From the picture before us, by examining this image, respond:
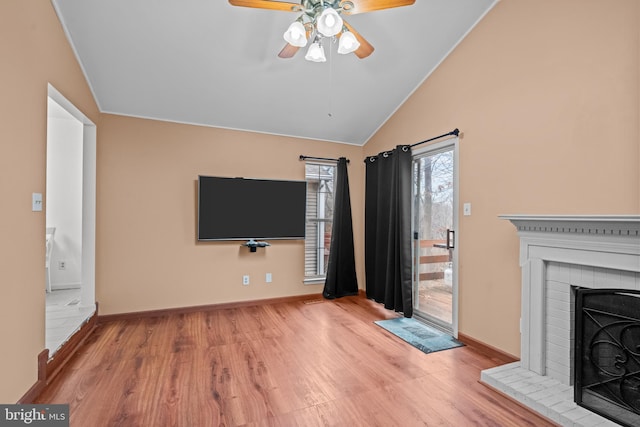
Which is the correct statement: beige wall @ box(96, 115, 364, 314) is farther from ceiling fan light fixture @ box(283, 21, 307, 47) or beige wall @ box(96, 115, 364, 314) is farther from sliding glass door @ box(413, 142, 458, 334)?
ceiling fan light fixture @ box(283, 21, 307, 47)

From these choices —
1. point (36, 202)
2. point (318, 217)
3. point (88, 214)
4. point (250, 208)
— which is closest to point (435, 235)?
point (318, 217)

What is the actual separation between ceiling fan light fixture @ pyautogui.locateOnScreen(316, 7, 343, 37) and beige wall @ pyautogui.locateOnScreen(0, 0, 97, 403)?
1780 mm

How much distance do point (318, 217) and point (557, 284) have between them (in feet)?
9.94

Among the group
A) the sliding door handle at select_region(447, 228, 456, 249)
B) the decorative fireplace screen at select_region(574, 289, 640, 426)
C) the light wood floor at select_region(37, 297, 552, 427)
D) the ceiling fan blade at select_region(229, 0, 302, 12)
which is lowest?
the light wood floor at select_region(37, 297, 552, 427)

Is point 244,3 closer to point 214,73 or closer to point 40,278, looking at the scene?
point 214,73

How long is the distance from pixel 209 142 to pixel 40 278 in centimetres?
229

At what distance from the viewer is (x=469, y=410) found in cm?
197

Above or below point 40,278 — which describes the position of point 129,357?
below

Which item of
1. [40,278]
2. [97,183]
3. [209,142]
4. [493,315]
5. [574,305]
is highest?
[209,142]

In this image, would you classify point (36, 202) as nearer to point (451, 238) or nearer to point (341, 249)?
point (341, 249)

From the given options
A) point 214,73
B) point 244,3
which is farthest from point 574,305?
point 214,73

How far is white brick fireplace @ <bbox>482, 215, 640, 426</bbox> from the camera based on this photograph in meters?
1.79

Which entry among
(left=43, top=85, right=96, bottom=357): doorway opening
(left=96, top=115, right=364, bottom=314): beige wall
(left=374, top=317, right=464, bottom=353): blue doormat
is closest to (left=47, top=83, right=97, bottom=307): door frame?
(left=96, top=115, right=364, bottom=314): beige wall

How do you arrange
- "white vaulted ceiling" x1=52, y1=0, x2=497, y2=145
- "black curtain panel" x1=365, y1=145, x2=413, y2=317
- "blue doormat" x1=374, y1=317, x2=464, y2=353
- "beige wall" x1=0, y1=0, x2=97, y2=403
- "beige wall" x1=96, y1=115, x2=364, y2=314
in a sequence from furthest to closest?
"black curtain panel" x1=365, y1=145, x2=413, y2=317 → "beige wall" x1=96, y1=115, x2=364, y2=314 → "blue doormat" x1=374, y1=317, x2=464, y2=353 → "white vaulted ceiling" x1=52, y1=0, x2=497, y2=145 → "beige wall" x1=0, y1=0, x2=97, y2=403
